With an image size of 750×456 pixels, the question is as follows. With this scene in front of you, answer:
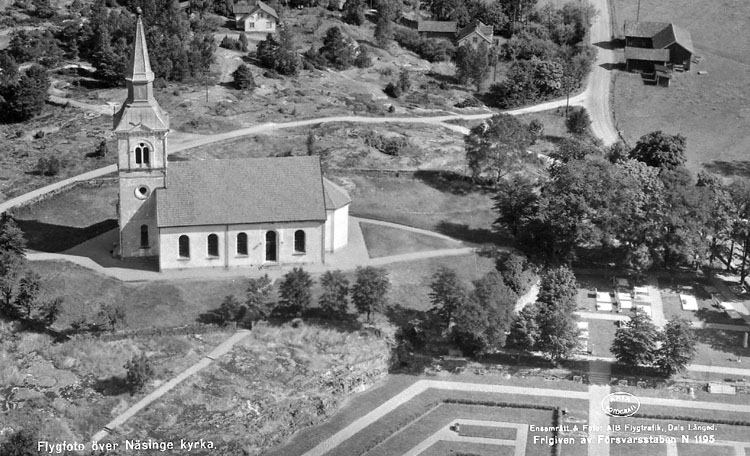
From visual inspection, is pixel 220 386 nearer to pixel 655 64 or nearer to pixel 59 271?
pixel 59 271

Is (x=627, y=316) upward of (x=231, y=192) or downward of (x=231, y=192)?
downward

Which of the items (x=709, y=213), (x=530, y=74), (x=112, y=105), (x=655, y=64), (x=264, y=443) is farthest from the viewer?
(x=655, y=64)

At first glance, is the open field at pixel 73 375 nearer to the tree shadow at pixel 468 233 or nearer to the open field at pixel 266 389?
the open field at pixel 266 389

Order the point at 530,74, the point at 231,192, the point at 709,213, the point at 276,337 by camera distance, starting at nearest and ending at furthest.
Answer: the point at 276,337, the point at 231,192, the point at 709,213, the point at 530,74

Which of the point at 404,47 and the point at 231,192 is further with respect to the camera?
the point at 404,47

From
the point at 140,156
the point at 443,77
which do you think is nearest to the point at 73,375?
the point at 140,156

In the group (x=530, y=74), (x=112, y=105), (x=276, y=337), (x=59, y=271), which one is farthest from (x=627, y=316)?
(x=112, y=105)

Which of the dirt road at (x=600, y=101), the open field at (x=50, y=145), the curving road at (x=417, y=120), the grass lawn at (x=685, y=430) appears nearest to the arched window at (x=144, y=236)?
the curving road at (x=417, y=120)

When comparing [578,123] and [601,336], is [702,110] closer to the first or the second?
[578,123]
